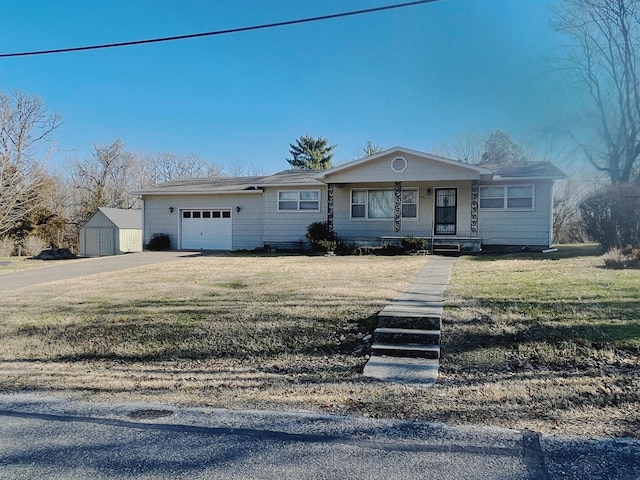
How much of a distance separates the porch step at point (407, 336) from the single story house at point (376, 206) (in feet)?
39.1

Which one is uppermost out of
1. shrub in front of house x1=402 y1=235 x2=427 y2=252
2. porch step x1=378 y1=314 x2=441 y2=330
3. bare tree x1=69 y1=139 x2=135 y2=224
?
bare tree x1=69 y1=139 x2=135 y2=224

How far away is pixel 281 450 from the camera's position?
3.09 meters

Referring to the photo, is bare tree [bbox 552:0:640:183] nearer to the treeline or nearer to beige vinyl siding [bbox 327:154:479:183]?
beige vinyl siding [bbox 327:154:479:183]

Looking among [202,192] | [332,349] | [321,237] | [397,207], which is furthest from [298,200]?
[332,349]

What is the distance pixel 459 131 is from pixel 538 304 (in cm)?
3751

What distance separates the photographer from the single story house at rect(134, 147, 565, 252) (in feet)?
54.9

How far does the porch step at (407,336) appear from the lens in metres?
5.38

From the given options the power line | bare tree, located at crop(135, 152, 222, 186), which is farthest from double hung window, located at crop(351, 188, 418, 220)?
bare tree, located at crop(135, 152, 222, 186)

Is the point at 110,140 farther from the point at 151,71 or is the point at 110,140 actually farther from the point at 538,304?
the point at 538,304

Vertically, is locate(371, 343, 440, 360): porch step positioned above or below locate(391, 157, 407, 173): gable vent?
below

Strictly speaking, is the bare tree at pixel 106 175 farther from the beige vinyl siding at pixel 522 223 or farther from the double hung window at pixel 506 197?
the beige vinyl siding at pixel 522 223

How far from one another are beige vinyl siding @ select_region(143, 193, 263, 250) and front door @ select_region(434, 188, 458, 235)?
802 cm

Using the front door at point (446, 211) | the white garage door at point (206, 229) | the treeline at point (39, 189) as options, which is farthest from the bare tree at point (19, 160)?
the front door at point (446, 211)

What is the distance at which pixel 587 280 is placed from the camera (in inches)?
324
